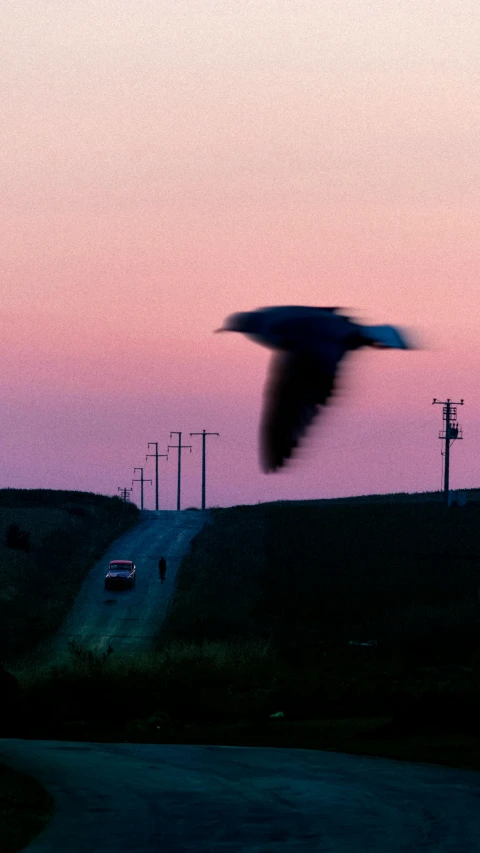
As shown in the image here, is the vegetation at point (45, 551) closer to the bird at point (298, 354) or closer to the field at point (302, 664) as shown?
the field at point (302, 664)

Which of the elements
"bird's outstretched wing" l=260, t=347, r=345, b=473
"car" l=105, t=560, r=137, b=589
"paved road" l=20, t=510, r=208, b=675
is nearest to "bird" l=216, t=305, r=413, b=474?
"bird's outstretched wing" l=260, t=347, r=345, b=473

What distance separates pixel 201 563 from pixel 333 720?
130ft

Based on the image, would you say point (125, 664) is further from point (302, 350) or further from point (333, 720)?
point (302, 350)

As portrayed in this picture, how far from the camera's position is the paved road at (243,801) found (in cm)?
1564

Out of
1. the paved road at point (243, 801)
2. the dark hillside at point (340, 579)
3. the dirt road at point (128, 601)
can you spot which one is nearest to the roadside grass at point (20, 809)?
the paved road at point (243, 801)

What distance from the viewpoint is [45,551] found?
78938mm

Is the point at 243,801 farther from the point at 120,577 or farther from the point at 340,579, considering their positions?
the point at 340,579

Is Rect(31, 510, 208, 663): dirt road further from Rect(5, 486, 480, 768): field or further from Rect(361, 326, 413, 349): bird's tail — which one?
Rect(361, 326, 413, 349): bird's tail

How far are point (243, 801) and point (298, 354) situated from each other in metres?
7.17

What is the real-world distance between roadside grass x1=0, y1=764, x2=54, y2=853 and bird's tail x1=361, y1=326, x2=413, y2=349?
6.86m

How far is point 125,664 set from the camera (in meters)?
33.3

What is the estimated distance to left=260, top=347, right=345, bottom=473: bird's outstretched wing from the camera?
1560cm

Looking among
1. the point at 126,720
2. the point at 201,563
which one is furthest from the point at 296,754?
the point at 201,563

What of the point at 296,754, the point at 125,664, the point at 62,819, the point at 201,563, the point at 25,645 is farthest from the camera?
the point at 201,563
